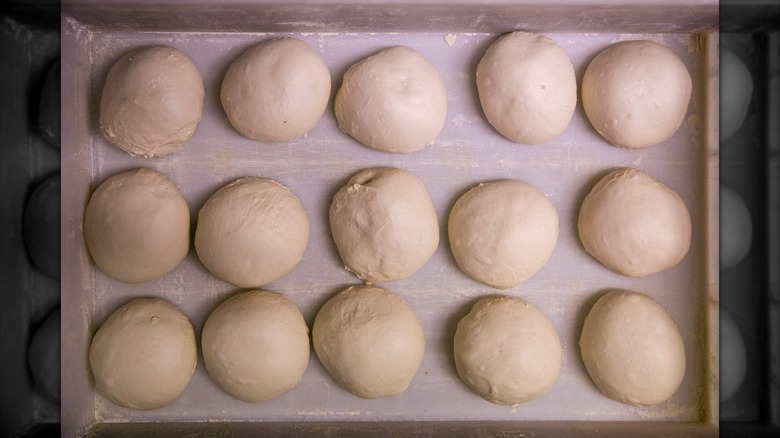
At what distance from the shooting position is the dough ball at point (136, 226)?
178cm

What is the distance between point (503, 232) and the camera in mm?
1795

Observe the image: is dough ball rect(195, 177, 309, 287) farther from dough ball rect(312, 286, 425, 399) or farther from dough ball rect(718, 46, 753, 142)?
dough ball rect(718, 46, 753, 142)

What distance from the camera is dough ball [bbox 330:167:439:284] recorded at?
1774 mm

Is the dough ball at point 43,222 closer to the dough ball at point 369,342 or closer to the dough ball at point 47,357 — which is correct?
the dough ball at point 47,357

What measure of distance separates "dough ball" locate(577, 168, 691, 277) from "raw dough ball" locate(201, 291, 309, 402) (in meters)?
1.05

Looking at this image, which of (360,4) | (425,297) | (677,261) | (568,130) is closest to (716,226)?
(677,261)

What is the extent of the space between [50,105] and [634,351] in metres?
1.94

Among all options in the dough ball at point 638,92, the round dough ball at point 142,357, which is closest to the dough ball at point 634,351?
the dough ball at point 638,92

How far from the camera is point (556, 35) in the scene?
193cm

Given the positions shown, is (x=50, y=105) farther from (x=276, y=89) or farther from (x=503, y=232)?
(x=503, y=232)

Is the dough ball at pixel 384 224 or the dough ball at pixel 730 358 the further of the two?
the dough ball at pixel 384 224

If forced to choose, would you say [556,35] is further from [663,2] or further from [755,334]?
[755,334]

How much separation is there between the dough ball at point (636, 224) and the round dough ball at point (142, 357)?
1.42m

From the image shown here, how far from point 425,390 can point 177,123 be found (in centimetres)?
123
